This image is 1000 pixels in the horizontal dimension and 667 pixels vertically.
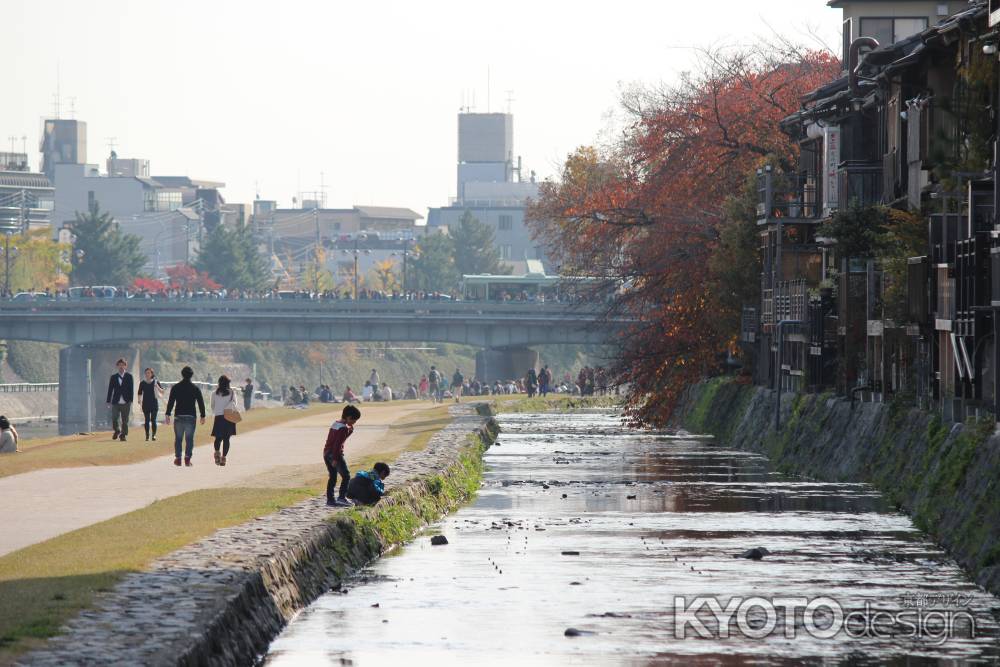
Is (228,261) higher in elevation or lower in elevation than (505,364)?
higher

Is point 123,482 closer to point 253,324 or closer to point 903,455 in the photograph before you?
point 903,455

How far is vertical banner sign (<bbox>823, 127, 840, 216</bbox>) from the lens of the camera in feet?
164

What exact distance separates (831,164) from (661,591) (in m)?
29.8

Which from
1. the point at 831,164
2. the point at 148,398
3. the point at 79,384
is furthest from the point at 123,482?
the point at 79,384

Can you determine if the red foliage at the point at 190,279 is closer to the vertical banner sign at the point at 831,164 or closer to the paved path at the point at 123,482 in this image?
the paved path at the point at 123,482

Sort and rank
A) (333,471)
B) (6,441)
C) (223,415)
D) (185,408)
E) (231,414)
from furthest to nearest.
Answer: (6,441)
(223,415)
(231,414)
(185,408)
(333,471)

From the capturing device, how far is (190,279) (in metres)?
181

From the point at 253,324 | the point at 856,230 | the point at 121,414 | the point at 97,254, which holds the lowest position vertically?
the point at 121,414

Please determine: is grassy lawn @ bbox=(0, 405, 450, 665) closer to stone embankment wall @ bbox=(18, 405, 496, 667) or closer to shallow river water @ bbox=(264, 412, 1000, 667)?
stone embankment wall @ bbox=(18, 405, 496, 667)

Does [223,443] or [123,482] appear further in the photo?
[223,443]

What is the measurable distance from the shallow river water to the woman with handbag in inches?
199

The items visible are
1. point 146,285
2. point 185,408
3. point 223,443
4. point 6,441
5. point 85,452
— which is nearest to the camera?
point 185,408

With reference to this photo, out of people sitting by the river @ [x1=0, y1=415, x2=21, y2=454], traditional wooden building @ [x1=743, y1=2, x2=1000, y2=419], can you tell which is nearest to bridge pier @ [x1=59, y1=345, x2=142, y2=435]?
traditional wooden building @ [x1=743, y1=2, x2=1000, y2=419]

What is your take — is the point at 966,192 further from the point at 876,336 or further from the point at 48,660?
the point at 48,660
